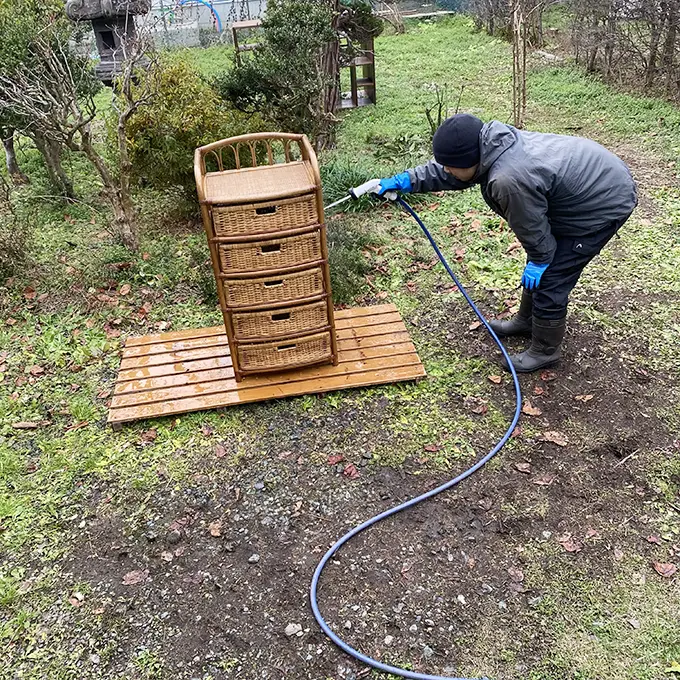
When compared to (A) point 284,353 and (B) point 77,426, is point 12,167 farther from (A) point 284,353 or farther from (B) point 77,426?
(A) point 284,353

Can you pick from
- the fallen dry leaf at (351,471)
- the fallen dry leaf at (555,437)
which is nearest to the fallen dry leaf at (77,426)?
the fallen dry leaf at (351,471)

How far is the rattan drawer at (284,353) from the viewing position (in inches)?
144

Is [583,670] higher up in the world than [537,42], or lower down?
lower down

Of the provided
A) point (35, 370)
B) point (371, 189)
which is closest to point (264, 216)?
point (371, 189)

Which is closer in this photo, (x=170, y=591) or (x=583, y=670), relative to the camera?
(x=583, y=670)

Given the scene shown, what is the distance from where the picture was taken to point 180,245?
5.52 m

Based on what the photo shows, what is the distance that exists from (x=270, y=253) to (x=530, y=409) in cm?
174

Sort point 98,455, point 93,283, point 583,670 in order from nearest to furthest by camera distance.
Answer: point 583,670 < point 98,455 < point 93,283

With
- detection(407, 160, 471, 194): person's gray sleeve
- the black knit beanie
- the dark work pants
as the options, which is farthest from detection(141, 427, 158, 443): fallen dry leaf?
the dark work pants

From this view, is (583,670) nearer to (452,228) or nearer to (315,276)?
(315,276)

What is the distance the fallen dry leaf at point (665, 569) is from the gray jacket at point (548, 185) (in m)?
1.58

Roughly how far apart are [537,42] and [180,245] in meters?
9.33

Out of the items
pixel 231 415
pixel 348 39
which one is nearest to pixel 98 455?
pixel 231 415

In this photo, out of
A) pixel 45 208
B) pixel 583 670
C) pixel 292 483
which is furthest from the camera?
pixel 45 208
